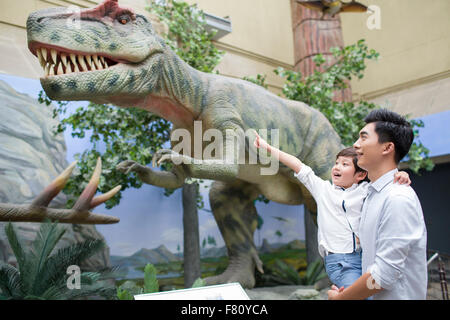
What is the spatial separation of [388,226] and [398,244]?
2.5 inches

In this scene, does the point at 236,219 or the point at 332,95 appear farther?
the point at 332,95

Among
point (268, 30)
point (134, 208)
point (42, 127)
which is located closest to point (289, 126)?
point (134, 208)

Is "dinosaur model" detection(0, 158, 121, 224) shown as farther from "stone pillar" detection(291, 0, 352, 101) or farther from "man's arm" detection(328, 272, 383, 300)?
"stone pillar" detection(291, 0, 352, 101)

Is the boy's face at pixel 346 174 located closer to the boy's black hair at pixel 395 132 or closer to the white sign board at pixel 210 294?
the boy's black hair at pixel 395 132

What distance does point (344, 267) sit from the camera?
1.75 meters

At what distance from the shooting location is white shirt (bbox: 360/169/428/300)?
1.20 m

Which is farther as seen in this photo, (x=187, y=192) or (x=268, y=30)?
(x=268, y=30)

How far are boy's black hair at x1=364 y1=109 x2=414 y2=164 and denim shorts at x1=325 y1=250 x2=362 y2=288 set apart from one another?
21.9 inches

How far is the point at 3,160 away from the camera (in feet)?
14.5

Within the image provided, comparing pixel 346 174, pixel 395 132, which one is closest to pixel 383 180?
pixel 395 132

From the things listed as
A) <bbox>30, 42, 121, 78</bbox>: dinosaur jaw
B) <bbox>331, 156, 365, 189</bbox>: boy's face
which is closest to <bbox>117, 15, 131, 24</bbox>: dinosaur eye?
<bbox>30, 42, 121, 78</bbox>: dinosaur jaw

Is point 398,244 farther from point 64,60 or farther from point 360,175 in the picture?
point 64,60
